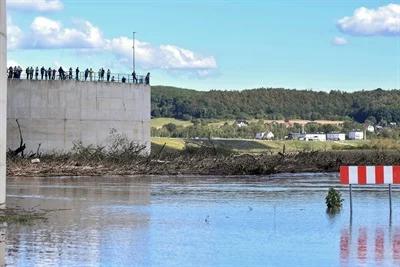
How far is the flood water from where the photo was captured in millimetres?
13336

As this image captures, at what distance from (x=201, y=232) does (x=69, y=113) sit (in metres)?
41.7

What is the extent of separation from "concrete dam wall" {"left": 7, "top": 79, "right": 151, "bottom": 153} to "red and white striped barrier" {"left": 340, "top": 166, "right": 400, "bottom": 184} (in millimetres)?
37234

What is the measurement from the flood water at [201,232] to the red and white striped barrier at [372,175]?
0.79 metres

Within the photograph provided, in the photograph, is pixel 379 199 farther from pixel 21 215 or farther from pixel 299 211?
pixel 21 215

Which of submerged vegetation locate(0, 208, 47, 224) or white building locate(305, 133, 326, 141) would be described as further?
white building locate(305, 133, 326, 141)

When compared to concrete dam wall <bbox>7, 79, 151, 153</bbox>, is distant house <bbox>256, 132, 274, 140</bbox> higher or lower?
higher

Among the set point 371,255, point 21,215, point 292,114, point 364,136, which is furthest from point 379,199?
point 292,114

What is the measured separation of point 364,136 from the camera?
156 metres

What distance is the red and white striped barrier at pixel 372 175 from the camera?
2134cm

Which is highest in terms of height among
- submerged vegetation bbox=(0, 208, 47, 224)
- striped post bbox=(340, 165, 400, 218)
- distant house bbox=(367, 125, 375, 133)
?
distant house bbox=(367, 125, 375, 133)

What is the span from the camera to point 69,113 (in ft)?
189

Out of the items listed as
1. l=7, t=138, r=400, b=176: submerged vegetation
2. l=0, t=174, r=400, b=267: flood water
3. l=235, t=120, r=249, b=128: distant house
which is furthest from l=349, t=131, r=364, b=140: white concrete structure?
l=0, t=174, r=400, b=267: flood water

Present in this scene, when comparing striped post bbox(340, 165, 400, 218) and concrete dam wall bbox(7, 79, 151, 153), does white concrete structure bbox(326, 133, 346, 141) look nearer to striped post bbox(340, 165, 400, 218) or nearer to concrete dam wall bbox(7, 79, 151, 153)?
concrete dam wall bbox(7, 79, 151, 153)

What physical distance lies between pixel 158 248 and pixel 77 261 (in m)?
1.97
